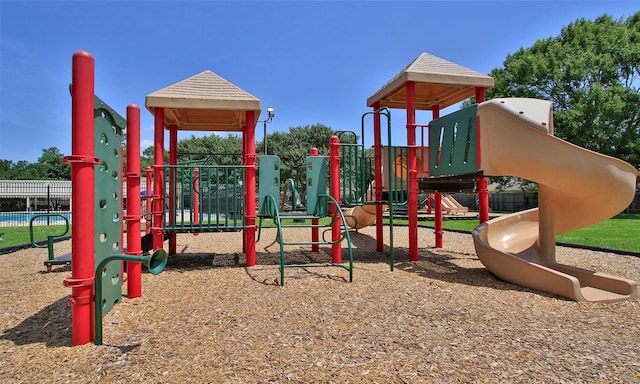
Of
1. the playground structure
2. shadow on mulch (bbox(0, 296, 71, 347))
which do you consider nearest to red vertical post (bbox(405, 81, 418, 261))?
the playground structure

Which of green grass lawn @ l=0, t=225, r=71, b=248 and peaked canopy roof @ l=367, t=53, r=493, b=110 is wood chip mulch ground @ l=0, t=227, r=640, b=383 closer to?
peaked canopy roof @ l=367, t=53, r=493, b=110

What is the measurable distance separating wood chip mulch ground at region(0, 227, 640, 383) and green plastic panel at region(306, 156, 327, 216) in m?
1.36

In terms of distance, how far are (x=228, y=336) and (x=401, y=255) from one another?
5099 mm

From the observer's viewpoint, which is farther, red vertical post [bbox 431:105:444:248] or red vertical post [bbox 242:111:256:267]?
red vertical post [bbox 431:105:444:248]

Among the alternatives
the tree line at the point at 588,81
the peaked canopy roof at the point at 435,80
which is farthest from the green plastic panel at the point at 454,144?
the tree line at the point at 588,81

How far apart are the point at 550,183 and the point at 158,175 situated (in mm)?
5719

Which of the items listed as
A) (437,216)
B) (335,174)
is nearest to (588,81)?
(437,216)

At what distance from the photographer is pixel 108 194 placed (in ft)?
12.3

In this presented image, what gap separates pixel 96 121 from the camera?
3.44 meters

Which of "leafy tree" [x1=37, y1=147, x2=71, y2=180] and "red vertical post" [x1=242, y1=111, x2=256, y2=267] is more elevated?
"leafy tree" [x1=37, y1=147, x2=71, y2=180]

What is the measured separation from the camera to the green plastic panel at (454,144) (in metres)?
5.88

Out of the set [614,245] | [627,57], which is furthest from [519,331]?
[627,57]

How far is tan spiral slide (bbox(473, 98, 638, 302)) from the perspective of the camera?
190 inches

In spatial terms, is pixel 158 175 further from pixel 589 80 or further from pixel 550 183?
pixel 589 80
